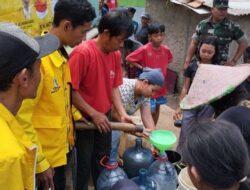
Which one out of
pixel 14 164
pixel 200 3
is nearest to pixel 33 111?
pixel 14 164

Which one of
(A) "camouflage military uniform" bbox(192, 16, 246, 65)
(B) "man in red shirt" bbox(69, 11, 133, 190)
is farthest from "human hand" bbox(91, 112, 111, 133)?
(A) "camouflage military uniform" bbox(192, 16, 246, 65)

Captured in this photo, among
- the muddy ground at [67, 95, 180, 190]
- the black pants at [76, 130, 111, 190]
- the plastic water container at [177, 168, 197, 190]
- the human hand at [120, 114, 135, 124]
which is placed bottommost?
the muddy ground at [67, 95, 180, 190]

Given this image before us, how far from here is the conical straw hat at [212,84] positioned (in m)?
2.23

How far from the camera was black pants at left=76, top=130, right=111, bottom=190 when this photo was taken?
3.13 metres

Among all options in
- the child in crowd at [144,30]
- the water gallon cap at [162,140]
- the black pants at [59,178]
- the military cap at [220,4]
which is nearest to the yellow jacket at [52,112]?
the black pants at [59,178]

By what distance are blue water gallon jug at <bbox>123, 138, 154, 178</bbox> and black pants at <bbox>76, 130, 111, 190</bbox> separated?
1.25 feet

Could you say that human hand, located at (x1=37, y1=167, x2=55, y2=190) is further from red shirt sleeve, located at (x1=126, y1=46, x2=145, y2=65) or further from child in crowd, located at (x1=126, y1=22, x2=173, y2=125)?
red shirt sleeve, located at (x1=126, y1=46, x2=145, y2=65)

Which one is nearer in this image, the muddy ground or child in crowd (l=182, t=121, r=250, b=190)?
child in crowd (l=182, t=121, r=250, b=190)

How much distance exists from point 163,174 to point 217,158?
1.44 meters

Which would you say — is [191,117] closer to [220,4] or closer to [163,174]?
[163,174]

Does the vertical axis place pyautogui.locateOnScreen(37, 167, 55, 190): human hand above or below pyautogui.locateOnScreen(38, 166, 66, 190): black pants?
above

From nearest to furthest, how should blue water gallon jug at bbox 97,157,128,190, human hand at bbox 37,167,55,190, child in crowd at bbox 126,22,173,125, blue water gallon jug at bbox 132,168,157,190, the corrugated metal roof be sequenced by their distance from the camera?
human hand at bbox 37,167,55,190 < blue water gallon jug at bbox 132,168,157,190 < blue water gallon jug at bbox 97,157,128,190 < child in crowd at bbox 126,22,173,125 < the corrugated metal roof

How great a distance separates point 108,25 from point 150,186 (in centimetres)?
124

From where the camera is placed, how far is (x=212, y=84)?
7.62 ft
